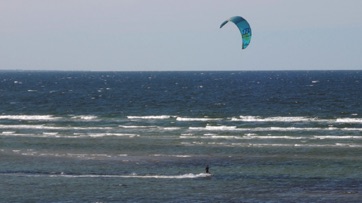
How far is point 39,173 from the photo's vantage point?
110ft

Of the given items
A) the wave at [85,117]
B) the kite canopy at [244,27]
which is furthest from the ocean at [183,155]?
the kite canopy at [244,27]

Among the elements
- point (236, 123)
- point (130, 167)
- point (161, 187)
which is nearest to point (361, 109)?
point (236, 123)

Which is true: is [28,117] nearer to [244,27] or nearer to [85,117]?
[85,117]

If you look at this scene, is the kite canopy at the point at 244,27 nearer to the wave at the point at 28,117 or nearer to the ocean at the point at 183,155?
the ocean at the point at 183,155

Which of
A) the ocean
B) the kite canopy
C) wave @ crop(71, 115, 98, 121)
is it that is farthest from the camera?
wave @ crop(71, 115, 98, 121)

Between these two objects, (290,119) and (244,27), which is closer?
(244,27)

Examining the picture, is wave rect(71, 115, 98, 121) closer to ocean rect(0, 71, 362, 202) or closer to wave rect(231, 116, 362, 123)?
ocean rect(0, 71, 362, 202)

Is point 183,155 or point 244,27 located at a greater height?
point 244,27

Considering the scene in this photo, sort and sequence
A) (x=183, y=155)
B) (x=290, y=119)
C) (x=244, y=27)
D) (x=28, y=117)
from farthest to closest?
(x=28, y=117) → (x=290, y=119) → (x=183, y=155) → (x=244, y=27)

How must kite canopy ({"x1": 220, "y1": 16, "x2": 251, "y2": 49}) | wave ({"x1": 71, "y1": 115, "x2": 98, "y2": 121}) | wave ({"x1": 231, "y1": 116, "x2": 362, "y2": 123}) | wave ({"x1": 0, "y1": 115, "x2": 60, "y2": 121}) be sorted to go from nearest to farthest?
kite canopy ({"x1": 220, "y1": 16, "x2": 251, "y2": 49}), wave ({"x1": 231, "y1": 116, "x2": 362, "y2": 123}), wave ({"x1": 71, "y1": 115, "x2": 98, "y2": 121}), wave ({"x1": 0, "y1": 115, "x2": 60, "y2": 121})

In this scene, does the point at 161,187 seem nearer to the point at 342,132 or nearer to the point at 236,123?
the point at 342,132

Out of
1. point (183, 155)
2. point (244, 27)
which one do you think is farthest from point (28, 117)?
point (244, 27)

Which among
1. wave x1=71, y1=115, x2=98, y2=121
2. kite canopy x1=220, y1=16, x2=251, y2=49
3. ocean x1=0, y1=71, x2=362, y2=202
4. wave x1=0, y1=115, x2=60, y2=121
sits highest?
kite canopy x1=220, y1=16, x2=251, y2=49

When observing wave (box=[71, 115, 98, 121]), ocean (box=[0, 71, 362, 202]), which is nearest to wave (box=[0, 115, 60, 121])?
ocean (box=[0, 71, 362, 202])
